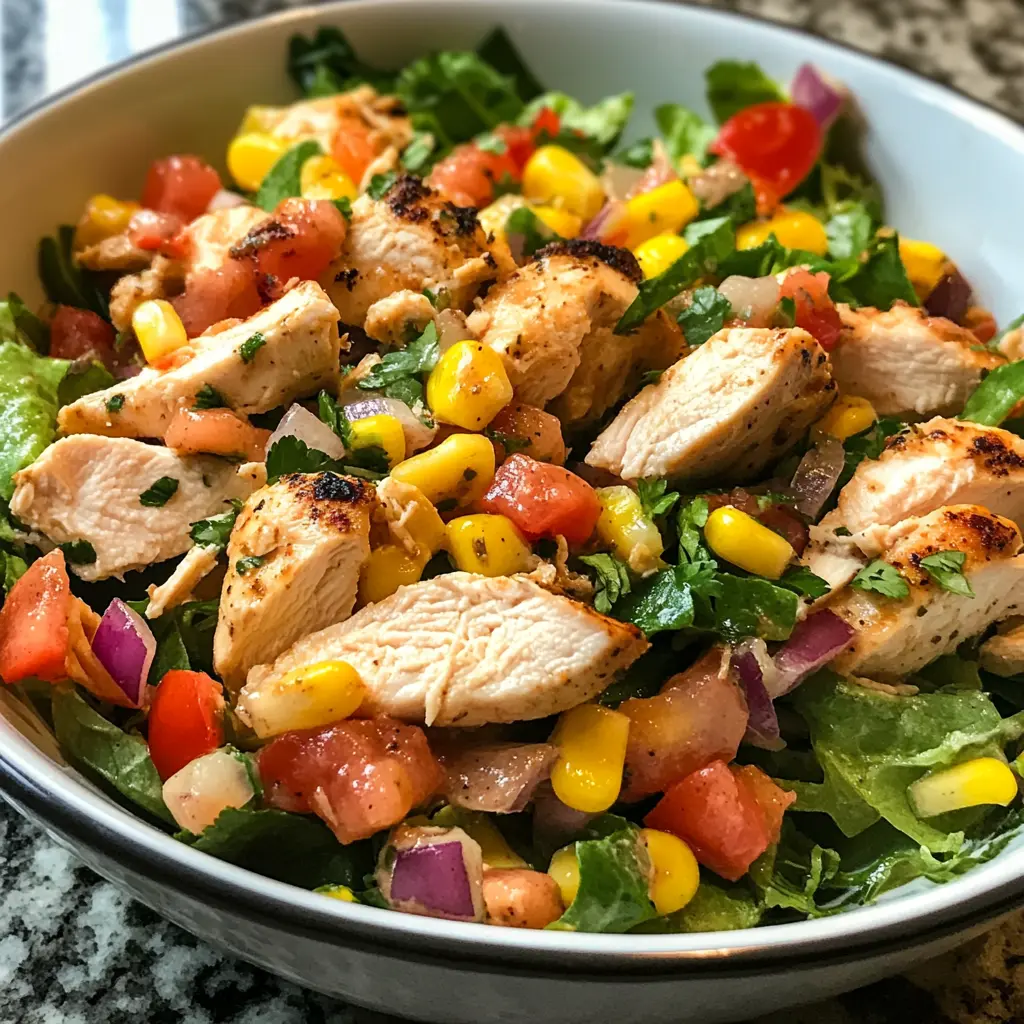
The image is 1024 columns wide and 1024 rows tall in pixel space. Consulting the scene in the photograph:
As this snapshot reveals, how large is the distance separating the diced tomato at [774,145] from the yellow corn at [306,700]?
2587mm

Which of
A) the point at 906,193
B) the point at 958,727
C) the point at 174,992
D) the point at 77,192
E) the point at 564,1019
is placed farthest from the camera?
the point at 906,193

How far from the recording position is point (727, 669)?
241cm

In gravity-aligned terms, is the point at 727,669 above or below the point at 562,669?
below

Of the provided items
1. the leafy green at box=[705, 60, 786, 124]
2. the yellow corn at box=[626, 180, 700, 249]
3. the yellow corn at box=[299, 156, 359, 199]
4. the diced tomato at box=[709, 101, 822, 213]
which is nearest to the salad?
the yellow corn at box=[626, 180, 700, 249]

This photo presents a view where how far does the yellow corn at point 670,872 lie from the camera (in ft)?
7.11

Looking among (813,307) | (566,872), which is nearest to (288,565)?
(566,872)

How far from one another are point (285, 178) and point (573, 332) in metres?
1.39

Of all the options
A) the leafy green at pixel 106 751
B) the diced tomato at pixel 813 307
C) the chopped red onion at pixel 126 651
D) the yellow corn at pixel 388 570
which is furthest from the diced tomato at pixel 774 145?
the leafy green at pixel 106 751

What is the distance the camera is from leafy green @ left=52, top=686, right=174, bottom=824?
2266 millimetres

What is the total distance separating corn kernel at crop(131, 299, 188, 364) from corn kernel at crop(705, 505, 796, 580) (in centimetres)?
148

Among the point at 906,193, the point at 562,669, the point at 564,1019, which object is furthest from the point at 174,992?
the point at 906,193

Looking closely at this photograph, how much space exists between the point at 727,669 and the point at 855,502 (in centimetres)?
62

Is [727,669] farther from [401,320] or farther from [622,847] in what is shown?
[401,320]

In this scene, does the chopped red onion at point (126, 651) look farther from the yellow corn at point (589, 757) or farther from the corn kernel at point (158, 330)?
the yellow corn at point (589, 757)
